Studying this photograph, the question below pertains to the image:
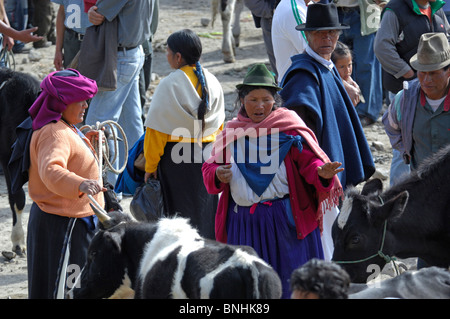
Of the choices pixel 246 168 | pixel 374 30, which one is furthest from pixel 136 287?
pixel 374 30

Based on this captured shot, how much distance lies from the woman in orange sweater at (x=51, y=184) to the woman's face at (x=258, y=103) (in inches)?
39.8

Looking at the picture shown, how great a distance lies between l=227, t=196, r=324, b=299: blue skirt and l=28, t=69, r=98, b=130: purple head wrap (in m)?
1.25

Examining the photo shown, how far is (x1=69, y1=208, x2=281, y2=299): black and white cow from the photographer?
13.0ft

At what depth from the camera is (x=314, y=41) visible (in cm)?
598

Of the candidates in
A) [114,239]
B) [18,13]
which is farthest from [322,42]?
[18,13]

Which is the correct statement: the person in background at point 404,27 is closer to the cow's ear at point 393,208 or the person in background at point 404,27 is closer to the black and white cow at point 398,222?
the black and white cow at point 398,222

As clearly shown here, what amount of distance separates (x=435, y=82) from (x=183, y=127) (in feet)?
6.34

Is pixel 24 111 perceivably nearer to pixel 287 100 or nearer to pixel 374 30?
pixel 287 100

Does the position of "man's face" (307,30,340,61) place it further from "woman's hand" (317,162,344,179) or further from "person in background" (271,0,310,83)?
"woman's hand" (317,162,344,179)

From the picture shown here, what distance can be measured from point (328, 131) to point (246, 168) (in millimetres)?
837

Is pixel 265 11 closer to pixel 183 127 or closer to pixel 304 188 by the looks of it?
pixel 183 127

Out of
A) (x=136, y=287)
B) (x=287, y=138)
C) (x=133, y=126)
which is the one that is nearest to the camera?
(x=136, y=287)

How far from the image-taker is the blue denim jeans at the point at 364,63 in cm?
1055

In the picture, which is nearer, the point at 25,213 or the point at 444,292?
the point at 444,292
